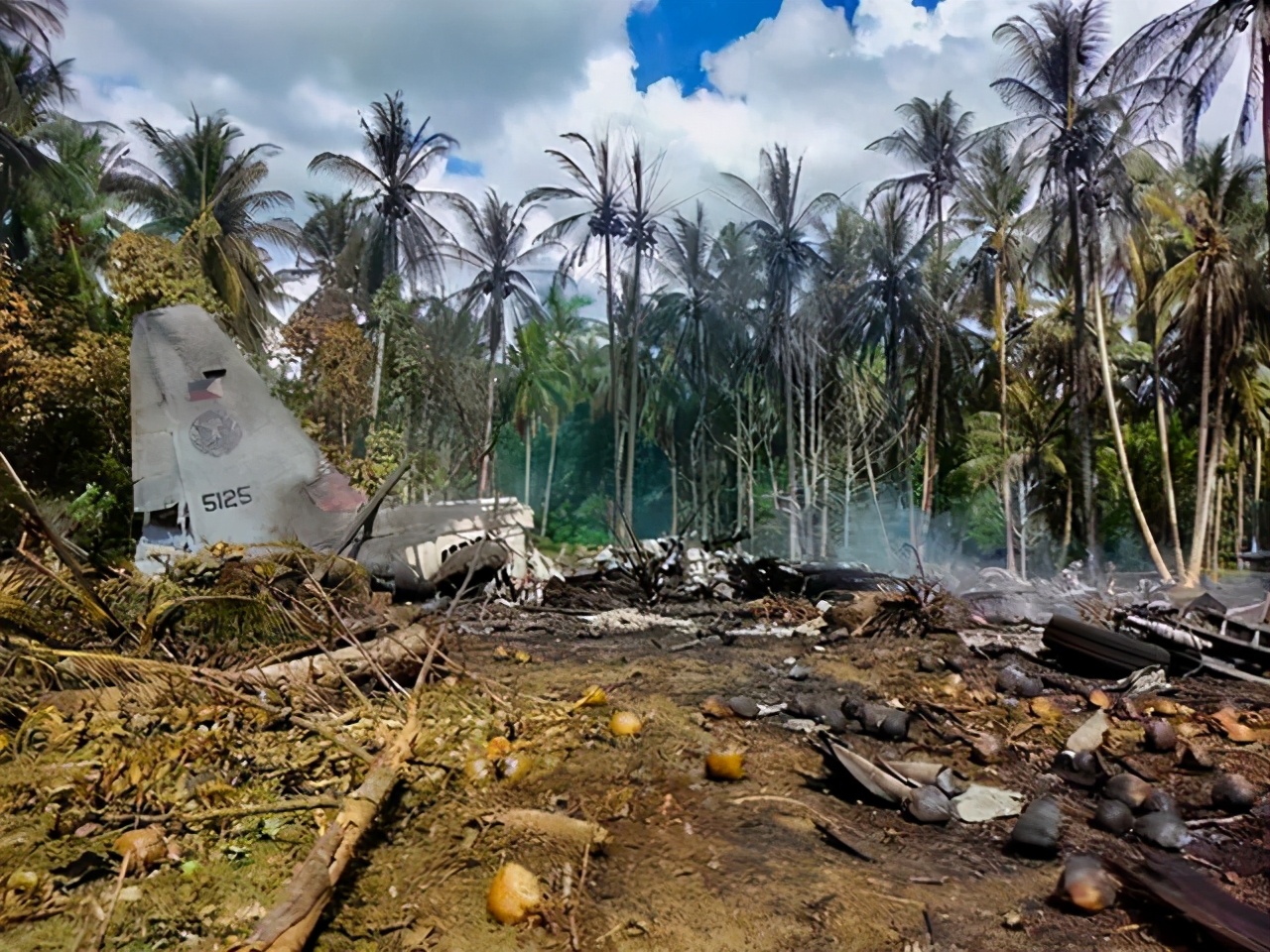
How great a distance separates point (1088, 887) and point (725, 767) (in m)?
1.91

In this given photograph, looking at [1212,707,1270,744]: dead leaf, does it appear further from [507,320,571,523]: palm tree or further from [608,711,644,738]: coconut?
[507,320,571,523]: palm tree

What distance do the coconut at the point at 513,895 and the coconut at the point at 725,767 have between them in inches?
63.8

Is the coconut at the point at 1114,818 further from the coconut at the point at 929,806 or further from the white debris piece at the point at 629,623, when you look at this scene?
the white debris piece at the point at 629,623

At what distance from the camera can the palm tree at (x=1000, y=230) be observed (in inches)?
886

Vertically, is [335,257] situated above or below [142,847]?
above

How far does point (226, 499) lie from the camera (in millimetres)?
10047

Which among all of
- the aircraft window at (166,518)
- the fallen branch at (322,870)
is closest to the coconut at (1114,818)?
the fallen branch at (322,870)

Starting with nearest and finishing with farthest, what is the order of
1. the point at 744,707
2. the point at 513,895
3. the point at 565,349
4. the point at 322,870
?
the point at 322,870 → the point at 513,895 → the point at 744,707 → the point at 565,349

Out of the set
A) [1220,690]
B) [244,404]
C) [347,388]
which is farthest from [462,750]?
[347,388]

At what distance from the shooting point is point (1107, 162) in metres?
19.5

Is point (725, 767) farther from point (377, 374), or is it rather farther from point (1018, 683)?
point (377, 374)

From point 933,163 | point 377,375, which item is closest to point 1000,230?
point 933,163

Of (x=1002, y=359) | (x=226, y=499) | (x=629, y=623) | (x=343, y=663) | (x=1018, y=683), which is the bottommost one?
(x=629, y=623)

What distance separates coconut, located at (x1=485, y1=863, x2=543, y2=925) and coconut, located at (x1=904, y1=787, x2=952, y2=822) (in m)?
1.99
